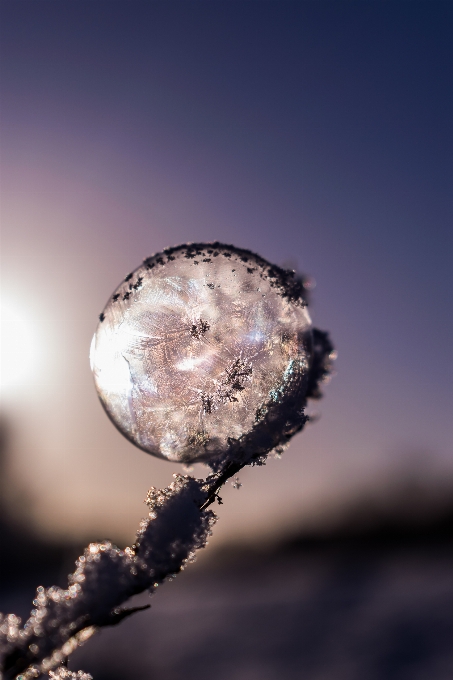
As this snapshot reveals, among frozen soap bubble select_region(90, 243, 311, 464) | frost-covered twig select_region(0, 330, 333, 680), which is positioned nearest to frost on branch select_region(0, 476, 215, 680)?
frost-covered twig select_region(0, 330, 333, 680)

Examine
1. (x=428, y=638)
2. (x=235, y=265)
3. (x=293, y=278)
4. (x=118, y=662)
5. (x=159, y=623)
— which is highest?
(x=159, y=623)

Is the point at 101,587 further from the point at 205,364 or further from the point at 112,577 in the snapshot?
the point at 205,364

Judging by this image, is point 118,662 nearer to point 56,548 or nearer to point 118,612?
point 118,612

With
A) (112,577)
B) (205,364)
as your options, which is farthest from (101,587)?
(205,364)

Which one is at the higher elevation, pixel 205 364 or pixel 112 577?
pixel 205 364

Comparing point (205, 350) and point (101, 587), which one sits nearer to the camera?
point (101, 587)

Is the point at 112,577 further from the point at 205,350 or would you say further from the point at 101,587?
the point at 205,350

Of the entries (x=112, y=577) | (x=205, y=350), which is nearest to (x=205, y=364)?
(x=205, y=350)

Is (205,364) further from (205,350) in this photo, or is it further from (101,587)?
(101,587)

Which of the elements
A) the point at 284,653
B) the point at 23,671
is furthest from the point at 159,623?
the point at 23,671
